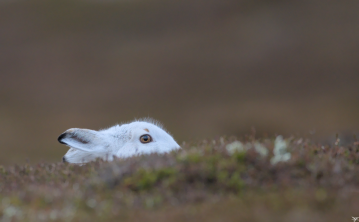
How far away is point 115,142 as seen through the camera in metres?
8.66

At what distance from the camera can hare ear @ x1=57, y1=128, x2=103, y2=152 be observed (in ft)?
26.8

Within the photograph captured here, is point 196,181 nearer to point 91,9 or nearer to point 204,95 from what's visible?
point 204,95

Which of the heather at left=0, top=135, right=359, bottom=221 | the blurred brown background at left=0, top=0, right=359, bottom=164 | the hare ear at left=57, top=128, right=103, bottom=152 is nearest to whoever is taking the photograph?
the heather at left=0, top=135, right=359, bottom=221

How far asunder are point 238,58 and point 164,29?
806 cm

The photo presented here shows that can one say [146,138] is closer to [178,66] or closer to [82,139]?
[82,139]

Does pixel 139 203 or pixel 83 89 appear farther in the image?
pixel 83 89

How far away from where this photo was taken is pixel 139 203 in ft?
15.9

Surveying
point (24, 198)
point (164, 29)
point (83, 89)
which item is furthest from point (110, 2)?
point (24, 198)

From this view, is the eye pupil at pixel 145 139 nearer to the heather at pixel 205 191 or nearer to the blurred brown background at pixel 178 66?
the heather at pixel 205 191

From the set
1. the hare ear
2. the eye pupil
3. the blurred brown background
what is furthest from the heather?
the blurred brown background

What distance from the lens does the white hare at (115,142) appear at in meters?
8.27

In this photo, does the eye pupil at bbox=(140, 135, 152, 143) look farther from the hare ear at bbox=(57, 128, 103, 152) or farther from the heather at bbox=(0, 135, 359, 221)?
the heather at bbox=(0, 135, 359, 221)

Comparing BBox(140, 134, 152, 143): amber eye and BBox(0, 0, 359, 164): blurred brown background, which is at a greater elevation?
BBox(0, 0, 359, 164): blurred brown background

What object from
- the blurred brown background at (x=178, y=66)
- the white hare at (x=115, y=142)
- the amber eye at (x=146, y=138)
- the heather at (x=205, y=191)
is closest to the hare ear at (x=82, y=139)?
the white hare at (x=115, y=142)
